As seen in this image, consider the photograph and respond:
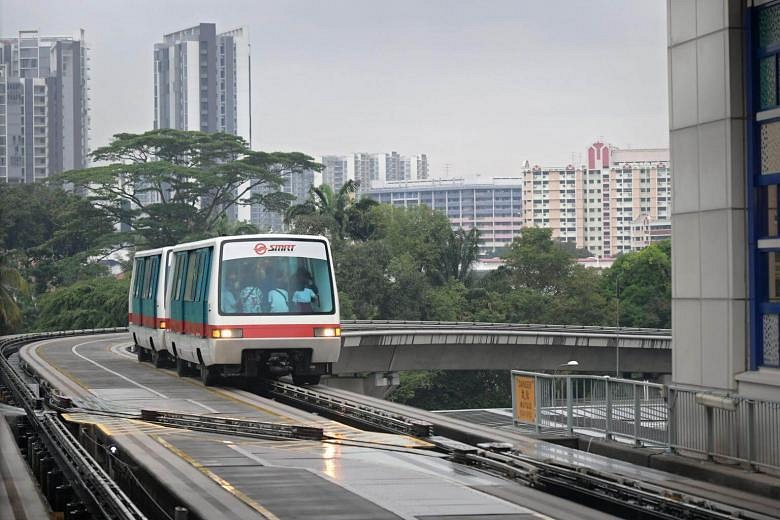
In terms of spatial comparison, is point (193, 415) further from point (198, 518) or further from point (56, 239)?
point (56, 239)

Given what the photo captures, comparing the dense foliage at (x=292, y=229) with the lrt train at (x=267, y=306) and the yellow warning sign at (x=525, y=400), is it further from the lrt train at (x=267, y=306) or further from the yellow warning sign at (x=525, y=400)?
the yellow warning sign at (x=525, y=400)

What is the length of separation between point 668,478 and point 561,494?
5.85ft

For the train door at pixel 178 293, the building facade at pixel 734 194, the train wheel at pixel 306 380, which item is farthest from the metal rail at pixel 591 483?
the train door at pixel 178 293

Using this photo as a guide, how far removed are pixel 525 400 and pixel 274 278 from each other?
734cm

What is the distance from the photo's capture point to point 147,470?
1590 cm

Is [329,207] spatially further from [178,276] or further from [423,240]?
[178,276]

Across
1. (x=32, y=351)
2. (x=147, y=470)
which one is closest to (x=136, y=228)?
(x=32, y=351)

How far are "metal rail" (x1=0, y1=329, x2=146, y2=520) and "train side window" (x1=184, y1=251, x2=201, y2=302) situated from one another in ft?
12.3

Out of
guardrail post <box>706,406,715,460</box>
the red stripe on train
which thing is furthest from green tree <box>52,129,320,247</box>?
guardrail post <box>706,406,715,460</box>

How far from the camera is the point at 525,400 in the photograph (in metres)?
22.1

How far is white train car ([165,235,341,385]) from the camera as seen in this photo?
90.3 feet

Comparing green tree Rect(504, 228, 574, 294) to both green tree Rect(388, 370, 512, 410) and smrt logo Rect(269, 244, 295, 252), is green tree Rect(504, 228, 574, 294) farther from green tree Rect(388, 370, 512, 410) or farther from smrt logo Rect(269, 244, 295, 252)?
smrt logo Rect(269, 244, 295, 252)

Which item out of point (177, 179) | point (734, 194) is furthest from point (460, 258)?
point (734, 194)

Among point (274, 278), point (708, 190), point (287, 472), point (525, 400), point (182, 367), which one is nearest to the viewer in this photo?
point (287, 472)
